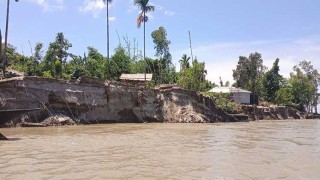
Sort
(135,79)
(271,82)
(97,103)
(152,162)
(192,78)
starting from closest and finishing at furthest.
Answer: (152,162)
(97,103)
(135,79)
(192,78)
(271,82)

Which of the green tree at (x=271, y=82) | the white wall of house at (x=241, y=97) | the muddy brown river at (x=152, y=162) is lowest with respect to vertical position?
the muddy brown river at (x=152, y=162)

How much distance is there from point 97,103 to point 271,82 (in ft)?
129

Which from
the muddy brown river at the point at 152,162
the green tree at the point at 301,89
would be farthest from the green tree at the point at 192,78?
the muddy brown river at the point at 152,162

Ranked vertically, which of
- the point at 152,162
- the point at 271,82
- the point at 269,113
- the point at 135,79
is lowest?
the point at 152,162

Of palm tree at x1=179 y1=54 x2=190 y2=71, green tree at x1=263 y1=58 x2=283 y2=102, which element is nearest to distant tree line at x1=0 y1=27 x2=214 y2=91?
palm tree at x1=179 y1=54 x2=190 y2=71

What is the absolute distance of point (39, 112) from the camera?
19.3 meters

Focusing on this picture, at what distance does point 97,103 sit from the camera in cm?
2258

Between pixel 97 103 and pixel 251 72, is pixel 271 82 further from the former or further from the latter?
pixel 97 103

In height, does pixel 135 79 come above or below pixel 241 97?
above

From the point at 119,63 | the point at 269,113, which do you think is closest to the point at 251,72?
the point at 269,113

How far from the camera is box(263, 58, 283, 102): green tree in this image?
5522 centimetres

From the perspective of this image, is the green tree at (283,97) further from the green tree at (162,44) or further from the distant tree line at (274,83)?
the green tree at (162,44)

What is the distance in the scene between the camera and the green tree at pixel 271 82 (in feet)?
181

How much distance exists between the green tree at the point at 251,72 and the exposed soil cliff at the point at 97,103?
24.1m
